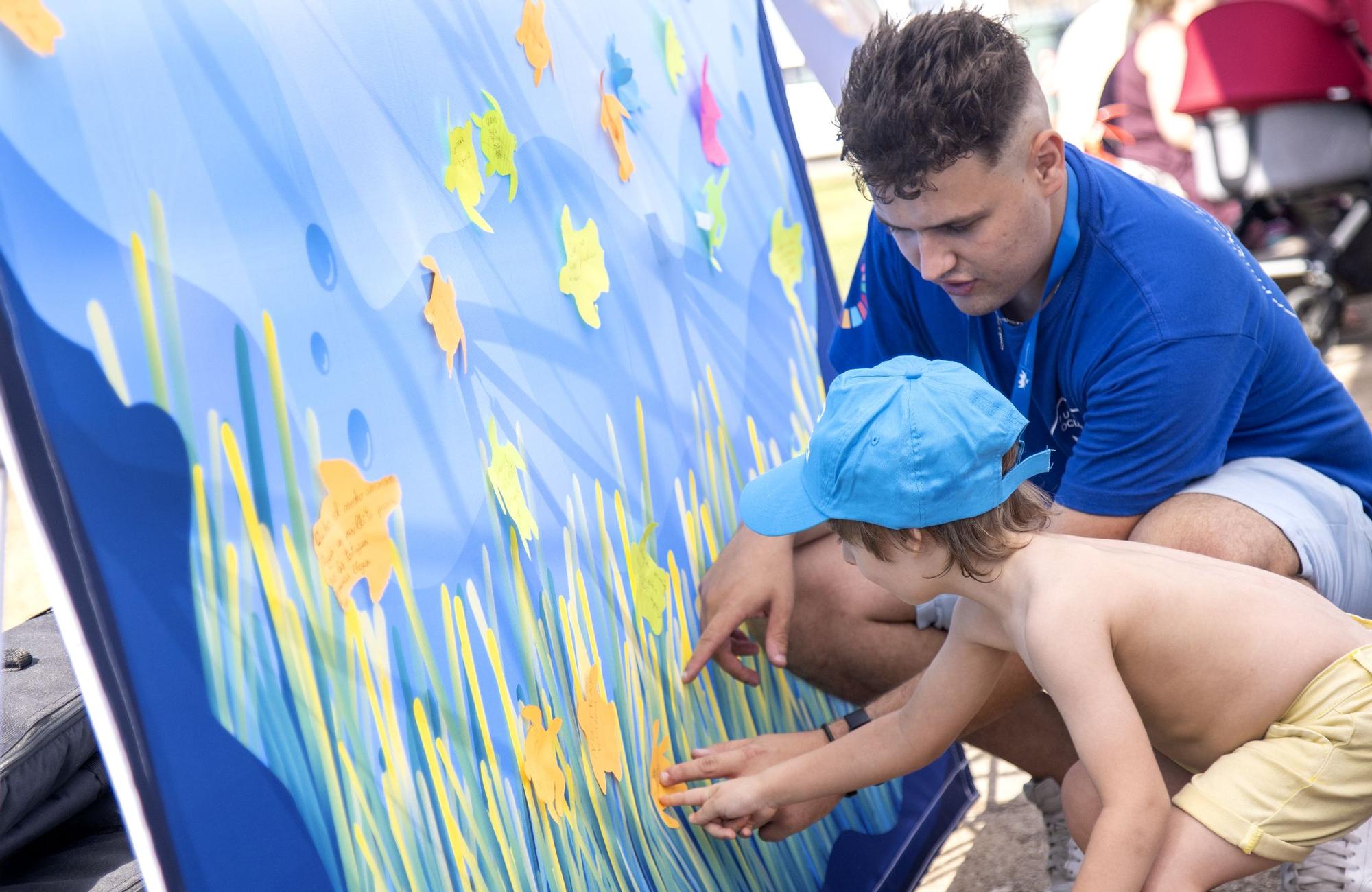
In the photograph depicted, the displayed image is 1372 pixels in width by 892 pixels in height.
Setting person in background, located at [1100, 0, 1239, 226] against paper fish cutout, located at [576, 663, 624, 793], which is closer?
paper fish cutout, located at [576, 663, 624, 793]

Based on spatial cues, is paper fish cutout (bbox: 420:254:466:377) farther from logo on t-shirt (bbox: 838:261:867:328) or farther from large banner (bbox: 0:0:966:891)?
logo on t-shirt (bbox: 838:261:867:328)

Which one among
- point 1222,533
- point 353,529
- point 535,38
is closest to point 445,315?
point 353,529

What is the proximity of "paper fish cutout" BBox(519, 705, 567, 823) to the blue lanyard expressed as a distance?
0.76 m

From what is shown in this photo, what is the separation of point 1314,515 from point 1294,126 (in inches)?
117

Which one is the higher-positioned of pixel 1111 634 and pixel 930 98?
pixel 930 98

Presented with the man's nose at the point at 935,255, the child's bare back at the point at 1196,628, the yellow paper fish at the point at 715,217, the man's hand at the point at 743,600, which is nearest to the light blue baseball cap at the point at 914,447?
the child's bare back at the point at 1196,628

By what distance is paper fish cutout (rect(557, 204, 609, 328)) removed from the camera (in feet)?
5.19

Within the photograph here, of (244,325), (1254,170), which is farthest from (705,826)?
(1254,170)

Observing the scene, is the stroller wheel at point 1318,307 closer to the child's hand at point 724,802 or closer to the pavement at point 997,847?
the pavement at point 997,847

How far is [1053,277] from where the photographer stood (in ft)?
5.85

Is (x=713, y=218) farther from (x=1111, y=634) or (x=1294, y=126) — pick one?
(x=1294, y=126)

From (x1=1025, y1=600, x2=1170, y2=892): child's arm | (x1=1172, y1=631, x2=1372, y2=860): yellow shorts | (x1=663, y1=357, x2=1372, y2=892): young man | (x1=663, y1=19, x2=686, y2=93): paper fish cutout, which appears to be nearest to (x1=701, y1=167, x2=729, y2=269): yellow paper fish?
(x1=663, y1=19, x2=686, y2=93): paper fish cutout

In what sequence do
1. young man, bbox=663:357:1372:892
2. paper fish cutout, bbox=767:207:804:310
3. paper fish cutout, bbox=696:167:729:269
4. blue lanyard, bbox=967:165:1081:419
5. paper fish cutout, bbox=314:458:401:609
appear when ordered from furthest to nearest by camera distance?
paper fish cutout, bbox=767:207:804:310, paper fish cutout, bbox=696:167:729:269, blue lanyard, bbox=967:165:1081:419, young man, bbox=663:357:1372:892, paper fish cutout, bbox=314:458:401:609

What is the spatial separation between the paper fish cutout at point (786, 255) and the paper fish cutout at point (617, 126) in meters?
0.49
